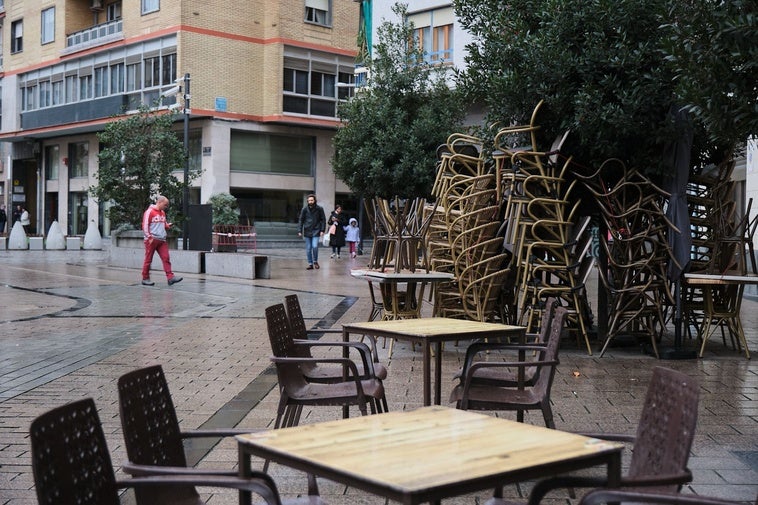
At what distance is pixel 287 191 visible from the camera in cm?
4031

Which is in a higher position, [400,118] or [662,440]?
[400,118]

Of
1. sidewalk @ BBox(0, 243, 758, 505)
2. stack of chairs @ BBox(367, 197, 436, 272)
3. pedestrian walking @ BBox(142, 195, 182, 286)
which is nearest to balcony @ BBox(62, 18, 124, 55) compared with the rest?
pedestrian walking @ BBox(142, 195, 182, 286)

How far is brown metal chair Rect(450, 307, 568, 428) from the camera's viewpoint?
198 inches

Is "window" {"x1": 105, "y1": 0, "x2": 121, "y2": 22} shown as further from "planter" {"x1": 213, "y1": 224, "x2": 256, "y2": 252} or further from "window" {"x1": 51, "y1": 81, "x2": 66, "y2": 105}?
"planter" {"x1": 213, "y1": 224, "x2": 256, "y2": 252}

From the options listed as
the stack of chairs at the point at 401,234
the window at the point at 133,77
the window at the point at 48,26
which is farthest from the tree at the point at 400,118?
the window at the point at 48,26

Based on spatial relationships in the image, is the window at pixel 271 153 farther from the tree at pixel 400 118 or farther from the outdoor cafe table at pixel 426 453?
the outdoor cafe table at pixel 426 453

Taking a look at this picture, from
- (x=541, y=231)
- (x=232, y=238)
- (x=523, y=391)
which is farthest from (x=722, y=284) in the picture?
(x=232, y=238)

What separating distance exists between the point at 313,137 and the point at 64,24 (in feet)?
43.2

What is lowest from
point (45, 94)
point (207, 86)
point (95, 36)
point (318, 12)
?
point (207, 86)

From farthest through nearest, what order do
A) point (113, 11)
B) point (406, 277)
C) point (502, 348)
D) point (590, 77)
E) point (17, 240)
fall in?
point (113, 11)
point (17, 240)
point (590, 77)
point (406, 277)
point (502, 348)

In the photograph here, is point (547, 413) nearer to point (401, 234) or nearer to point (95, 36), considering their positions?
point (401, 234)

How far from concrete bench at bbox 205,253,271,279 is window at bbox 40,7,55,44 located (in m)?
27.2

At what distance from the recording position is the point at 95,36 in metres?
41.2

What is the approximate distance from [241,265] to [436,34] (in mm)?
12522
